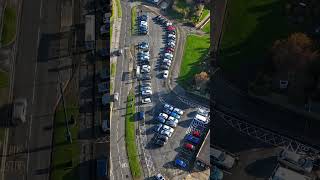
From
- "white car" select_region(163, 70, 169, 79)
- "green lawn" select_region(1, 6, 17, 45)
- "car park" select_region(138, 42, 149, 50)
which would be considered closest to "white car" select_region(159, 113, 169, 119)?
"white car" select_region(163, 70, 169, 79)

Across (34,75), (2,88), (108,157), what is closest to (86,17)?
(34,75)

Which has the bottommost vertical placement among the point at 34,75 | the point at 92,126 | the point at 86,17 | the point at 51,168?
the point at 51,168

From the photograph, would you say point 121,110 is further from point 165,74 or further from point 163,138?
point 165,74

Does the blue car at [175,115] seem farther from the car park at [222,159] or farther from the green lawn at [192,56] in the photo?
the car park at [222,159]

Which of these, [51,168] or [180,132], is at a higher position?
[180,132]

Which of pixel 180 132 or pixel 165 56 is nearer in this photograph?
pixel 180 132

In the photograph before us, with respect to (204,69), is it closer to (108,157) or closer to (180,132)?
(180,132)

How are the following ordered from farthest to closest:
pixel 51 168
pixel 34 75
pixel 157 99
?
pixel 34 75
pixel 157 99
pixel 51 168

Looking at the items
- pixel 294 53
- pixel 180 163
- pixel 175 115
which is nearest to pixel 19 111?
pixel 175 115

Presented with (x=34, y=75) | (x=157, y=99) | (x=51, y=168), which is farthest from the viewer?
(x=34, y=75)
